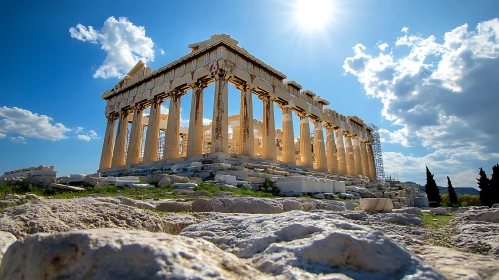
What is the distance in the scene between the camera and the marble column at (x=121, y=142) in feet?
91.7

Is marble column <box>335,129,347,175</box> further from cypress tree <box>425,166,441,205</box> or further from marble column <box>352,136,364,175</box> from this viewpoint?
→ cypress tree <box>425,166,441,205</box>

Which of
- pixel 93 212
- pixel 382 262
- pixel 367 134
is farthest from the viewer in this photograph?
pixel 367 134

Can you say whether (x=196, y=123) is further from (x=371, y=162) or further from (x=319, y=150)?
(x=371, y=162)

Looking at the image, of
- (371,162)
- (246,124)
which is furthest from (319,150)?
(371,162)

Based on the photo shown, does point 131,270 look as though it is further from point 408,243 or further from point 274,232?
point 408,243

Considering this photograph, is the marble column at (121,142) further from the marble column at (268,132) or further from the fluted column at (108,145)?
the marble column at (268,132)

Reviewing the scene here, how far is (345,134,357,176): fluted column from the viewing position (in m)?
31.9

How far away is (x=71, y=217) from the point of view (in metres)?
3.06

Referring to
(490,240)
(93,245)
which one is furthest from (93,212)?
(490,240)

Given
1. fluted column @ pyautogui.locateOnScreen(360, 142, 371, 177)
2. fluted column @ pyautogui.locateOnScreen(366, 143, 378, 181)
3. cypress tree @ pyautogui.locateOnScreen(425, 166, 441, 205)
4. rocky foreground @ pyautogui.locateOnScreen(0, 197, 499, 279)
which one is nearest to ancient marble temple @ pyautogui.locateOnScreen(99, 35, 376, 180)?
fluted column @ pyautogui.locateOnScreen(360, 142, 371, 177)

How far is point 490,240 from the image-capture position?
352cm

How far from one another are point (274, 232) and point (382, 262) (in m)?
0.81

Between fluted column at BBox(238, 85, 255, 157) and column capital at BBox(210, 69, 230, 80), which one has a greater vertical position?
column capital at BBox(210, 69, 230, 80)

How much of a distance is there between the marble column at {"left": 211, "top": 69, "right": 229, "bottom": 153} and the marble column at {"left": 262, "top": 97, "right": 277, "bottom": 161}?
13.1 ft
